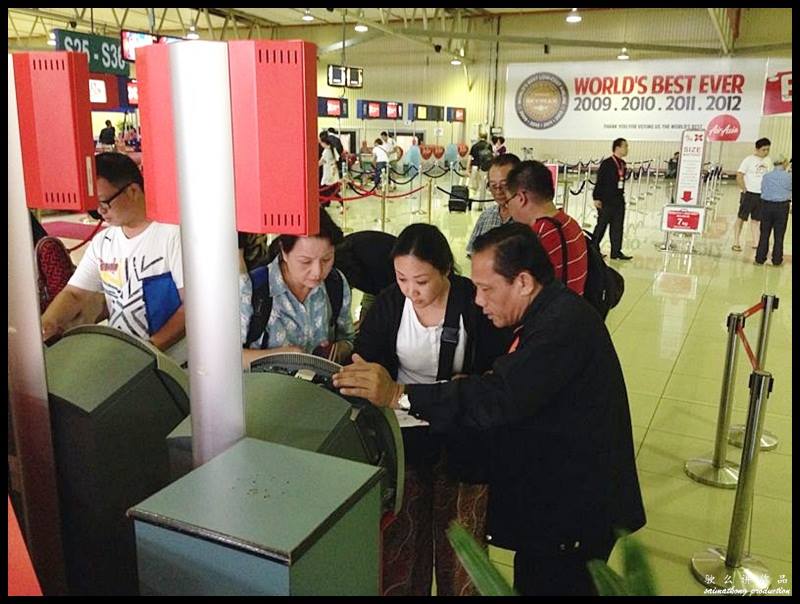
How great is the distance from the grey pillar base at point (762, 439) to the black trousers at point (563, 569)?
97.5 inches

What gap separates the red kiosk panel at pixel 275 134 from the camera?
1089 mm

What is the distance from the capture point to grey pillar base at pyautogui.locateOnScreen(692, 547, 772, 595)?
9.17 feet

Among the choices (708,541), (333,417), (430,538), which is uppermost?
(333,417)

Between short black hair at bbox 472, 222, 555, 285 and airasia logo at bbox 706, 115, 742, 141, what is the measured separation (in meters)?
21.5

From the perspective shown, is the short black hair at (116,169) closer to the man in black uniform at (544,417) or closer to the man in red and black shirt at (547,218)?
the man in black uniform at (544,417)

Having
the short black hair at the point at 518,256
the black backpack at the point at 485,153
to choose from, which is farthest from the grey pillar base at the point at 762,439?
the black backpack at the point at 485,153

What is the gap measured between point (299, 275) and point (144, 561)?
4.38ft

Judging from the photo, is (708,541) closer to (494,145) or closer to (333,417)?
(333,417)

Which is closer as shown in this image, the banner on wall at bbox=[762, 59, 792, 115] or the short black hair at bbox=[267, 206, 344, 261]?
the short black hair at bbox=[267, 206, 344, 261]

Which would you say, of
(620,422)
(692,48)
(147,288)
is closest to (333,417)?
(620,422)

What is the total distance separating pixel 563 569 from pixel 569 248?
1.55m

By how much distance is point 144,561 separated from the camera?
103cm

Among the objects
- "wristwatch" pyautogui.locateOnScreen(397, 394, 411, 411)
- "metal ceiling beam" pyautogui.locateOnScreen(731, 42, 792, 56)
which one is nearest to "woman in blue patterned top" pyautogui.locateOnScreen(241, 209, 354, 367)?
"wristwatch" pyautogui.locateOnScreen(397, 394, 411, 411)

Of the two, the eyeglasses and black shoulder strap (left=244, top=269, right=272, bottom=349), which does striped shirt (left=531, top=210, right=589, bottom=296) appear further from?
the eyeglasses
